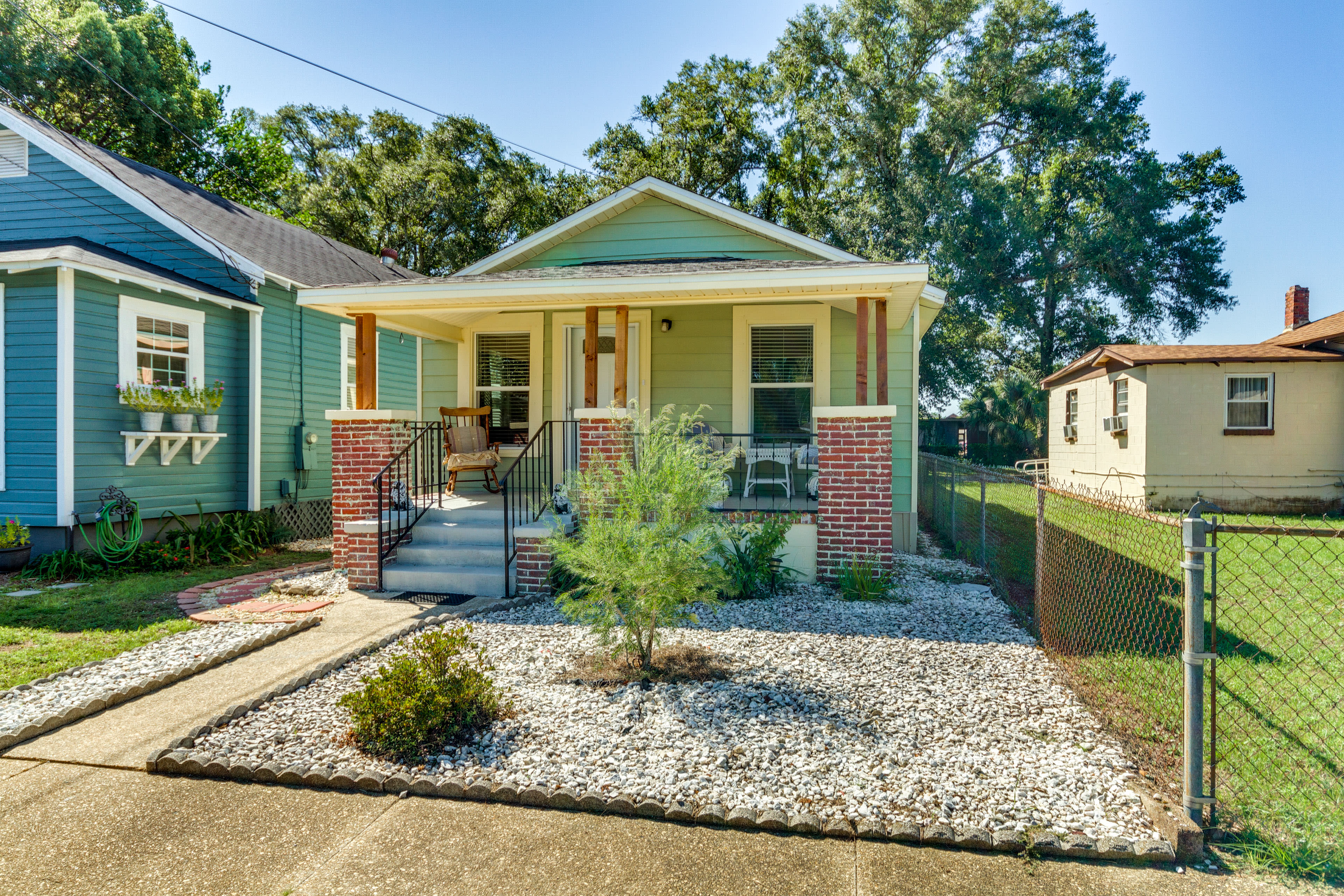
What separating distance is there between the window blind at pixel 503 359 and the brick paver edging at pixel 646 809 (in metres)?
6.50

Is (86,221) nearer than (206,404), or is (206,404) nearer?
(206,404)

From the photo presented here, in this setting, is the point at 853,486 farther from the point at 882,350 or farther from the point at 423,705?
the point at 423,705

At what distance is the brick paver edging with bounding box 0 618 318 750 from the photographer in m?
3.53

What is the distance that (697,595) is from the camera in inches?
161

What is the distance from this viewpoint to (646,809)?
2787mm

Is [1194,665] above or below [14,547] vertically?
above

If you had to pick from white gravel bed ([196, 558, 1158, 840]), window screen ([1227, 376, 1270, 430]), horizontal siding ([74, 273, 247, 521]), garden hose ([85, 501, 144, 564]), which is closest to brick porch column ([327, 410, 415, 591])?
white gravel bed ([196, 558, 1158, 840])

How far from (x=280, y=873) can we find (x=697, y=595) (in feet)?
7.54

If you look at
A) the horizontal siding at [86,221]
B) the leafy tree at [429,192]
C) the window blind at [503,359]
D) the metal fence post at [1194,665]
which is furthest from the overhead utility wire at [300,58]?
the leafy tree at [429,192]

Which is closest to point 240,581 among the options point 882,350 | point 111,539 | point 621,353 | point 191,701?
point 111,539

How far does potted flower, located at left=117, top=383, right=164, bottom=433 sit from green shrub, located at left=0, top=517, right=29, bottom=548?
4.96 feet

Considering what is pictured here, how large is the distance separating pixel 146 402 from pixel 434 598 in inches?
194

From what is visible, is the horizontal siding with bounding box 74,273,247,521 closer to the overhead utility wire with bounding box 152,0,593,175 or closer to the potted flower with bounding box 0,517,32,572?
the potted flower with bounding box 0,517,32,572

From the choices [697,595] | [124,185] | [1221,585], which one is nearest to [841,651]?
[697,595]
